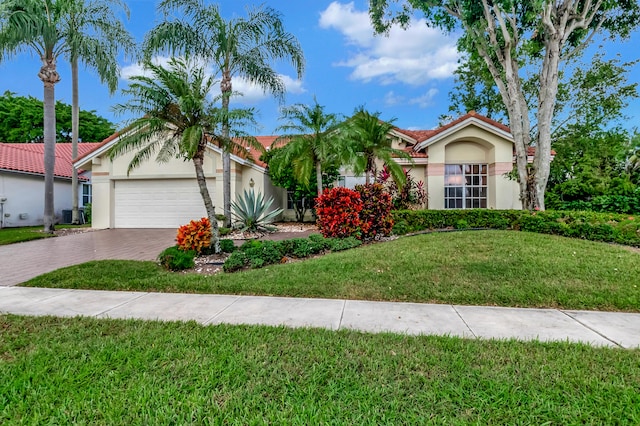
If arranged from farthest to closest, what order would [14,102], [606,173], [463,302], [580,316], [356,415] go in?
[14,102]
[606,173]
[463,302]
[580,316]
[356,415]

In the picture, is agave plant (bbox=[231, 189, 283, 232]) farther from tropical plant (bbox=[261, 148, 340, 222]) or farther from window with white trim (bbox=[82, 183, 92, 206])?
window with white trim (bbox=[82, 183, 92, 206])

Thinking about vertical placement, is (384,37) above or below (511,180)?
above

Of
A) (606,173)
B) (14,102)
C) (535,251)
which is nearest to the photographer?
(535,251)

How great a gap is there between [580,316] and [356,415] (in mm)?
4073

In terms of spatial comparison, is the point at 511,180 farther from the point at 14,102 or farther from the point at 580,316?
the point at 14,102

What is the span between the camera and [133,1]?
14352mm

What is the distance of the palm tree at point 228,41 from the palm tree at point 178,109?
4813 mm

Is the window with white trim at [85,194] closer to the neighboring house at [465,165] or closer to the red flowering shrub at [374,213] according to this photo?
the red flowering shrub at [374,213]

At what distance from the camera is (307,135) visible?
1312cm

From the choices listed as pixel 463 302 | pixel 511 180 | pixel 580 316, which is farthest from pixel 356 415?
pixel 511 180

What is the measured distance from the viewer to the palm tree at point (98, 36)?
44.2 ft

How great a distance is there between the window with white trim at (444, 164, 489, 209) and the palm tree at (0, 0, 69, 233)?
59.8 feet

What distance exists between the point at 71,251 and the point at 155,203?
6.05 m

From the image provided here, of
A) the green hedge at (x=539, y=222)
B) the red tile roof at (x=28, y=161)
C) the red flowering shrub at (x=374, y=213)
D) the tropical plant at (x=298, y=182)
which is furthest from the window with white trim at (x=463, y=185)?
the red tile roof at (x=28, y=161)
